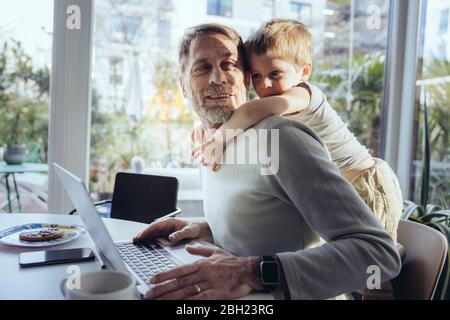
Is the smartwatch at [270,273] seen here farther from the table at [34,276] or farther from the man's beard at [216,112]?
the man's beard at [216,112]

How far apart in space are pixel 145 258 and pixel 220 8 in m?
1.97

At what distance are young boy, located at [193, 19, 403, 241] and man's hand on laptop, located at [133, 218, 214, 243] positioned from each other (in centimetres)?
21

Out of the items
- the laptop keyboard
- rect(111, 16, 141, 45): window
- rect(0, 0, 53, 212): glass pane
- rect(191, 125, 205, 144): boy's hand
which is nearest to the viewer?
the laptop keyboard

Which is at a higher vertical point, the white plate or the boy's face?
the boy's face

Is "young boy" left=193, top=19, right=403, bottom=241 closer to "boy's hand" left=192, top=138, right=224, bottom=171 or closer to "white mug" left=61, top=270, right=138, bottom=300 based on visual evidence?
"boy's hand" left=192, top=138, right=224, bottom=171

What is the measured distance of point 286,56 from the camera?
55.2 inches

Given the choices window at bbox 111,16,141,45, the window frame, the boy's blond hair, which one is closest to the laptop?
the boy's blond hair

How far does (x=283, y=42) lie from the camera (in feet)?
4.54

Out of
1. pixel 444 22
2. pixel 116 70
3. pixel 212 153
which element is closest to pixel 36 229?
pixel 212 153

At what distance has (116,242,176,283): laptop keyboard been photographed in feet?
3.04
